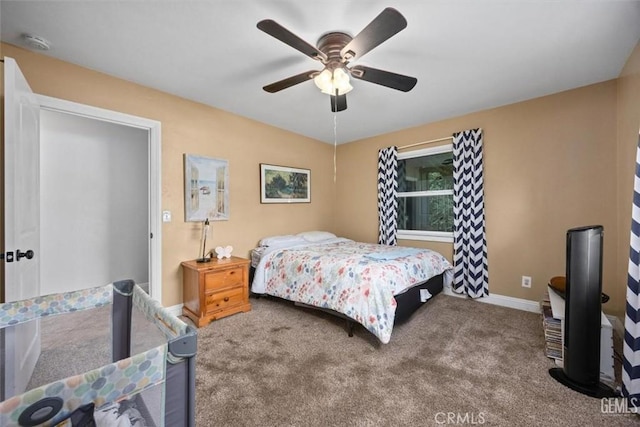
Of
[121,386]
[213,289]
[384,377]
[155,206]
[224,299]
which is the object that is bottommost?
[384,377]

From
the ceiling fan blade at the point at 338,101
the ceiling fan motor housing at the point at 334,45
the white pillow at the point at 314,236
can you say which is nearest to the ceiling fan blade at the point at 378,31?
the ceiling fan motor housing at the point at 334,45

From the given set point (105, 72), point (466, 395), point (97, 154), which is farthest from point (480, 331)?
point (97, 154)

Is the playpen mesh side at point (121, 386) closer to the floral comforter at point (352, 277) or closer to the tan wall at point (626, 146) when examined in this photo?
the floral comforter at point (352, 277)

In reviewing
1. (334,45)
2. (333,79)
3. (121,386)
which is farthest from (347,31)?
(121,386)

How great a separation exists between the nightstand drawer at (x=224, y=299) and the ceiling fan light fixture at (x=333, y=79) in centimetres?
223

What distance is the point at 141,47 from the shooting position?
2.05m

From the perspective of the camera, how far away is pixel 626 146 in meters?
2.33

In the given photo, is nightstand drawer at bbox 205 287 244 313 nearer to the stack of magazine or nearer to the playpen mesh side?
the playpen mesh side

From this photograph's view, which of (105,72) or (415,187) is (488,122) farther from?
(105,72)

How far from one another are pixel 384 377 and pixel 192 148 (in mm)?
2961

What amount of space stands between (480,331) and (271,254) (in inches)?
92.6

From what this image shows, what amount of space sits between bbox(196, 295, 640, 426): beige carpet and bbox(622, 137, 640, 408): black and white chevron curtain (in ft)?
0.49

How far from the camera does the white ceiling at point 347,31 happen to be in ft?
5.47

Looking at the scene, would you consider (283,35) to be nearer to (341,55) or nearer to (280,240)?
(341,55)
